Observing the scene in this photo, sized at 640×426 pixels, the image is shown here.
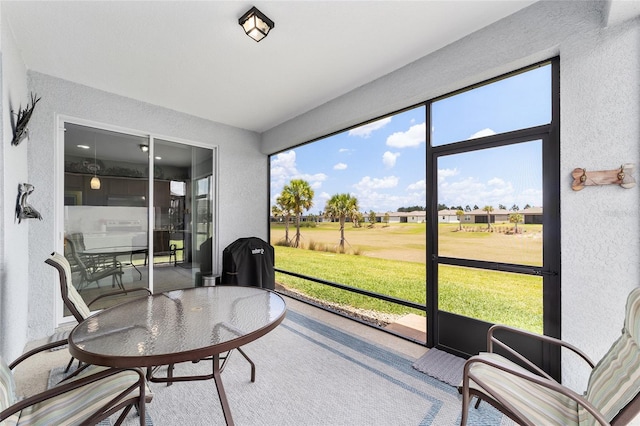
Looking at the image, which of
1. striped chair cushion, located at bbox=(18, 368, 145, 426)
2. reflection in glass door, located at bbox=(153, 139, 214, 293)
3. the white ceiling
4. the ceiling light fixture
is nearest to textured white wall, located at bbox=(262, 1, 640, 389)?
the white ceiling

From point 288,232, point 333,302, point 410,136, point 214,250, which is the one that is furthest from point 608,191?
point 214,250

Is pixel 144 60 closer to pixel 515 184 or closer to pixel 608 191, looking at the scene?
pixel 515 184

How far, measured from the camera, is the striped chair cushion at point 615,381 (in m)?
1.11

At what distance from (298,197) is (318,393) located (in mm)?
3150

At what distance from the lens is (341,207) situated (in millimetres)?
3945

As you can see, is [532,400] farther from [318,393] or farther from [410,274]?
[410,274]

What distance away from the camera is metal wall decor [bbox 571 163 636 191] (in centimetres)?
164

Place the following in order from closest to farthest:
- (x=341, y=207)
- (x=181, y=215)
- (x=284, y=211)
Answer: (x=341, y=207)
(x=181, y=215)
(x=284, y=211)

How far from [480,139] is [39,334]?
5.04 meters

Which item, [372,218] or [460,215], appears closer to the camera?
[460,215]

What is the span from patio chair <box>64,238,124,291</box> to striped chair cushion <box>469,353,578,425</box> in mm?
4193

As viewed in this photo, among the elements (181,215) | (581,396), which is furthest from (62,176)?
(581,396)

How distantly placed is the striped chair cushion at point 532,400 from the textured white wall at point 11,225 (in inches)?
130

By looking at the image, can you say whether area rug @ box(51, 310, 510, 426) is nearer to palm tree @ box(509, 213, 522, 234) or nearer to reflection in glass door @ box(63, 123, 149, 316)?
palm tree @ box(509, 213, 522, 234)
